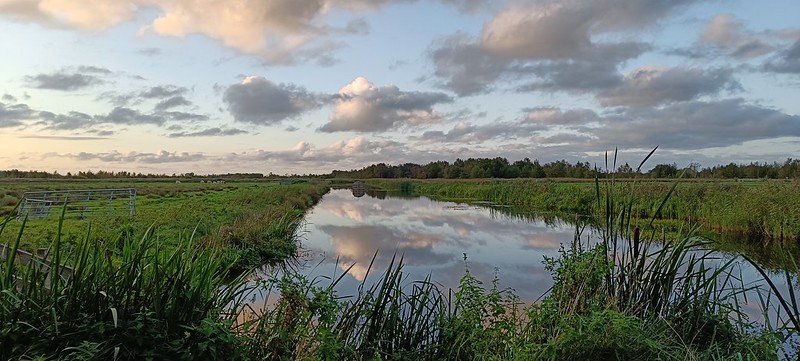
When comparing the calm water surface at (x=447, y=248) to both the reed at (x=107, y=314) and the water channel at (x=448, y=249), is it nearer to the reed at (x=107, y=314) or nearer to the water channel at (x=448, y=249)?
the water channel at (x=448, y=249)

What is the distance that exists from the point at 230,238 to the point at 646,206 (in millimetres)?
15808

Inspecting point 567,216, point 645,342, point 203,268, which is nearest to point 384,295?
point 203,268

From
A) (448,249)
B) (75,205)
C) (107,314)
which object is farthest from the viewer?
(75,205)

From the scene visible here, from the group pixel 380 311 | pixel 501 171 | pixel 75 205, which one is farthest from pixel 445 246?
pixel 501 171

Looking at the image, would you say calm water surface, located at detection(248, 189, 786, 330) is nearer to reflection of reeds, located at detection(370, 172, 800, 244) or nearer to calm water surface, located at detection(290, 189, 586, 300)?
calm water surface, located at detection(290, 189, 586, 300)

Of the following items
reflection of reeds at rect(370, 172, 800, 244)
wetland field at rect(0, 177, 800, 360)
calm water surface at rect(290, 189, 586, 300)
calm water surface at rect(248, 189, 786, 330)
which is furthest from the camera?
reflection of reeds at rect(370, 172, 800, 244)

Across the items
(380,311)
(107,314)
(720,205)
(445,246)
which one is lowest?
(445,246)

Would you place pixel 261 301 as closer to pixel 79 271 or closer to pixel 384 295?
pixel 384 295

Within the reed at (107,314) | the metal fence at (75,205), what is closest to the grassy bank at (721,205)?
the reed at (107,314)

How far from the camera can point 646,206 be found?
19156 millimetres

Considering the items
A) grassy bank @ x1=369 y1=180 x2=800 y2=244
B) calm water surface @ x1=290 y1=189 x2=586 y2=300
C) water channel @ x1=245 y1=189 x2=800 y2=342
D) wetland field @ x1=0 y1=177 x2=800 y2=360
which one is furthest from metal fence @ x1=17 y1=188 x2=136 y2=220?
grassy bank @ x1=369 y1=180 x2=800 y2=244

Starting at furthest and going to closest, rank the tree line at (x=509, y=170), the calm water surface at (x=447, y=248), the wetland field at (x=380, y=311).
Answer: the tree line at (x=509, y=170)
the calm water surface at (x=447, y=248)
the wetland field at (x=380, y=311)

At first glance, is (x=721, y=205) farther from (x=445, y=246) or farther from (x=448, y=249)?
(x=448, y=249)

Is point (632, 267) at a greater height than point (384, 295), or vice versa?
point (632, 267)
